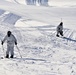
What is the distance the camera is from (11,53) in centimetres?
1341

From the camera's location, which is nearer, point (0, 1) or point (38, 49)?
point (38, 49)

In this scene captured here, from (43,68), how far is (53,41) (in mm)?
8462

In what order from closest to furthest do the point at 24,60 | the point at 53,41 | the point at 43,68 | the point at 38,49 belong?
the point at 43,68 → the point at 24,60 → the point at 38,49 → the point at 53,41

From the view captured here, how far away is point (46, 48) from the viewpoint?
669 inches

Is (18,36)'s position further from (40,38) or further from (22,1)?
(22,1)

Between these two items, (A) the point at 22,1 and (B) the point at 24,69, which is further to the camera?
(A) the point at 22,1

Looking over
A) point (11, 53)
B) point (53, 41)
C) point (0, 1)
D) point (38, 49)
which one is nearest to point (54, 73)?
point (11, 53)

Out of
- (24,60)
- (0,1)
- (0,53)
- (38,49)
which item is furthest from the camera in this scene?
(0,1)

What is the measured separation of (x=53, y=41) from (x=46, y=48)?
2.85 metres

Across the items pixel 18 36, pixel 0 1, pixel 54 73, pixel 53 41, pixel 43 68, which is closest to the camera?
pixel 54 73

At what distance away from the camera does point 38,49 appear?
1658 centimetres

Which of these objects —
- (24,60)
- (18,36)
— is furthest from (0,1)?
(24,60)

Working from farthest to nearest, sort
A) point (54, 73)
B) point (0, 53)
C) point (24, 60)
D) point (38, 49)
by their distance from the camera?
point (38, 49)
point (0, 53)
point (24, 60)
point (54, 73)

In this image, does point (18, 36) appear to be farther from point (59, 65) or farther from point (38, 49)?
point (59, 65)
